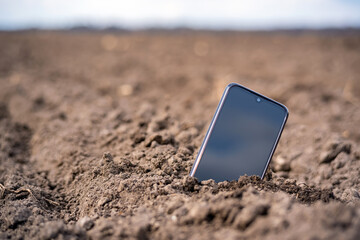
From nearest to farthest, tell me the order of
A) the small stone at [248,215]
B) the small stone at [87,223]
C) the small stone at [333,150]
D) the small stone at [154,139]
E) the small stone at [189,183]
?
1. the small stone at [248,215]
2. the small stone at [87,223]
3. the small stone at [189,183]
4. the small stone at [154,139]
5. the small stone at [333,150]

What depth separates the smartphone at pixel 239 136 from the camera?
5.91 ft

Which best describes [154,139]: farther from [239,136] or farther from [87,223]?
[87,223]

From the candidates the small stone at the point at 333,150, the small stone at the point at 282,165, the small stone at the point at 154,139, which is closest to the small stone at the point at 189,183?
the small stone at the point at 154,139

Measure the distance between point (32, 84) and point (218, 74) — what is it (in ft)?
13.5

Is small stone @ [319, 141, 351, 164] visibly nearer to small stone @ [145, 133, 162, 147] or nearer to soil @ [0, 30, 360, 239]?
soil @ [0, 30, 360, 239]

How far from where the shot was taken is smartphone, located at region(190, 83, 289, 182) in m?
1.80

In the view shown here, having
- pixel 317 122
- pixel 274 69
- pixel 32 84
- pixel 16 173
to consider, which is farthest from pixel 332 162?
pixel 274 69

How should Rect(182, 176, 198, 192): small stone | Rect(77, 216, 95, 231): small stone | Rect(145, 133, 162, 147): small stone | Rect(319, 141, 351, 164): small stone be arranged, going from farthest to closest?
1. Rect(319, 141, 351, 164): small stone
2. Rect(145, 133, 162, 147): small stone
3. Rect(182, 176, 198, 192): small stone
4. Rect(77, 216, 95, 231): small stone

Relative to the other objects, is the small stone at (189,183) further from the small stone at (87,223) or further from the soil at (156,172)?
the small stone at (87,223)

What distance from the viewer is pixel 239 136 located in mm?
1926

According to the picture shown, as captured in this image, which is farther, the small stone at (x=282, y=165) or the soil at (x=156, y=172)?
the small stone at (x=282, y=165)

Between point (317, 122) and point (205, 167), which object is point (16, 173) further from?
point (317, 122)

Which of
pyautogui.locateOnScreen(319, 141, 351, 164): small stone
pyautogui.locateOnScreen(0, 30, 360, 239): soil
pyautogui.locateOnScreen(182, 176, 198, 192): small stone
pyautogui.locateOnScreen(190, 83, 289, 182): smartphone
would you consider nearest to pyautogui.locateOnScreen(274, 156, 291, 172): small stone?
pyautogui.locateOnScreen(0, 30, 360, 239): soil

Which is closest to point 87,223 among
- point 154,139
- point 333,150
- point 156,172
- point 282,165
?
point 156,172
